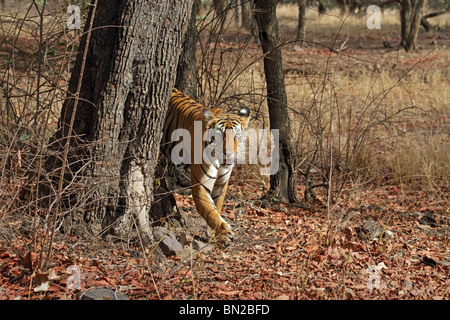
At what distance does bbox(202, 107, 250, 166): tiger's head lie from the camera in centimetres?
467

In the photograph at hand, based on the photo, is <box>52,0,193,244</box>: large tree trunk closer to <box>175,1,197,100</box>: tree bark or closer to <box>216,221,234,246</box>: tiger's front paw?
<box>216,221,234,246</box>: tiger's front paw

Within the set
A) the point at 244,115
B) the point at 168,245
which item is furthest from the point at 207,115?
the point at 168,245

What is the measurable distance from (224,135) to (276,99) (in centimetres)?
126

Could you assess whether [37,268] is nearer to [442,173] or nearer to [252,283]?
[252,283]

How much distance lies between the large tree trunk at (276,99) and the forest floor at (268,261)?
0.24 m

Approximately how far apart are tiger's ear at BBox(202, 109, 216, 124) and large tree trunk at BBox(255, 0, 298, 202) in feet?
3.31

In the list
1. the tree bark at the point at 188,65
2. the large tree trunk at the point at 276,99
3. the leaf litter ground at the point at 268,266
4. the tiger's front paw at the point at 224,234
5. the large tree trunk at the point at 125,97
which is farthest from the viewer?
the large tree trunk at the point at 276,99

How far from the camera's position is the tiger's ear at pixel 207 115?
4680mm

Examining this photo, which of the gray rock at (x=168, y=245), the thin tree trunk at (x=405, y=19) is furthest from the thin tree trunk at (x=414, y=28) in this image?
the gray rock at (x=168, y=245)

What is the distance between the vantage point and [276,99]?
5.71 meters

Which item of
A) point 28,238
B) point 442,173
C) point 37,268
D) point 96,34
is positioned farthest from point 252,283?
point 442,173

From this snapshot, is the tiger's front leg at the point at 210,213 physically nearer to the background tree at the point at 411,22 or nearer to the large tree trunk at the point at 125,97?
the large tree trunk at the point at 125,97

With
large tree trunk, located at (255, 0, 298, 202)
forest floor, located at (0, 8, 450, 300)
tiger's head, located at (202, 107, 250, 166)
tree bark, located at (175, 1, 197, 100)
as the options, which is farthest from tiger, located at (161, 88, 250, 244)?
large tree trunk, located at (255, 0, 298, 202)

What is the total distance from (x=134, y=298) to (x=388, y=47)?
15.7m
